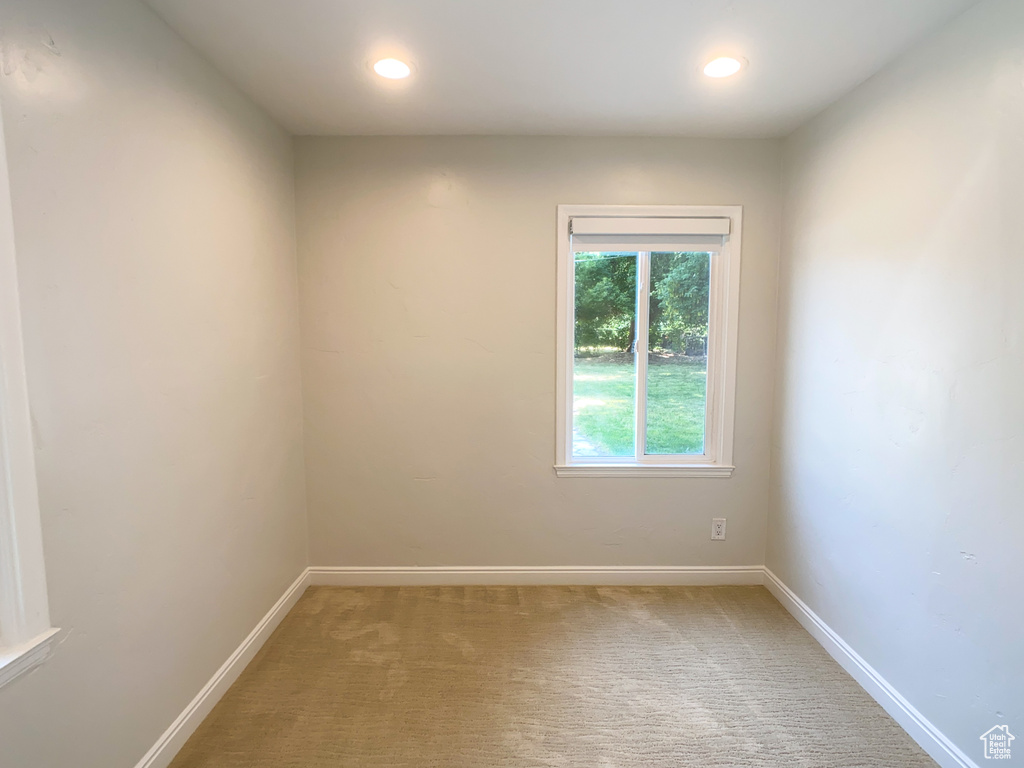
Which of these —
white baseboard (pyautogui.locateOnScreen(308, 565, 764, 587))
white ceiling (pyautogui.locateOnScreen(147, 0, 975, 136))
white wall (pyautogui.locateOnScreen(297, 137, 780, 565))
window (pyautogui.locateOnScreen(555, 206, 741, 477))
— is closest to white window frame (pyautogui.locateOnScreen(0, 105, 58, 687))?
white ceiling (pyautogui.locateOnScreen(147, 0, 975, 136))

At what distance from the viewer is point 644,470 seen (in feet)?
8.70

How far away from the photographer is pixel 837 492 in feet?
6.88

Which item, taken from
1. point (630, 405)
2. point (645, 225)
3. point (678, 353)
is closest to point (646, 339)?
point (678, 353)

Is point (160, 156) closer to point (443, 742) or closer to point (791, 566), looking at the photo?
point (443, 742)

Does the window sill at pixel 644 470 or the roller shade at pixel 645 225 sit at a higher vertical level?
the roller shade at pixel 645 225

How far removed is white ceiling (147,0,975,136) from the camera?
1502 millimetres

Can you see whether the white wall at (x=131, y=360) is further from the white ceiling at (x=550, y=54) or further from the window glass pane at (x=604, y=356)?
the window glass pane at (x=604, y=356)

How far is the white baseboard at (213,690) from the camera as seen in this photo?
1537mm

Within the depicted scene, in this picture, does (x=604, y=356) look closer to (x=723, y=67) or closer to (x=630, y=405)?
(x=630, y=405)

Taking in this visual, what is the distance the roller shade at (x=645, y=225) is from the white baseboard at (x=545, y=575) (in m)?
1.86

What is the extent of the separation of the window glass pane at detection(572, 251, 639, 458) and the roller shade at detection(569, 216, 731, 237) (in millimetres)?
134

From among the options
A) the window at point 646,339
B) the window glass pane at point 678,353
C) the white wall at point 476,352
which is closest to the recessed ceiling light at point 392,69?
the white wall at point 476,352

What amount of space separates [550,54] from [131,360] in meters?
1.74

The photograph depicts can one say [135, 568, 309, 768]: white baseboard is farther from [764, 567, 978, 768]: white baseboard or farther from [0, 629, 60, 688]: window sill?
[764, 567, 978, 768]: white baseboard
